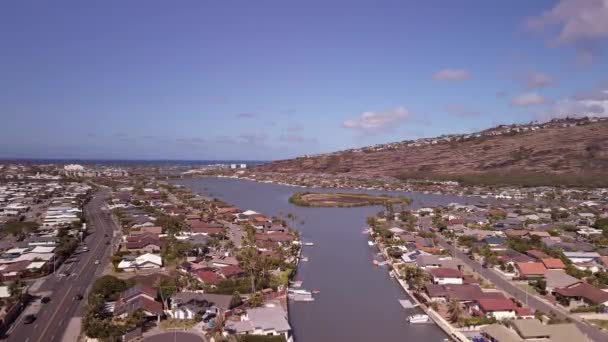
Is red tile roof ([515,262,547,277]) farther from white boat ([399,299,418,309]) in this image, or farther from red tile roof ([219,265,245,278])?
red tile roof ([219,265,245,278])

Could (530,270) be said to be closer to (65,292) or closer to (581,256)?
(581,256)

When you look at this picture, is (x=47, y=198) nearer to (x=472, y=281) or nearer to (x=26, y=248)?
(x=26, y=248)

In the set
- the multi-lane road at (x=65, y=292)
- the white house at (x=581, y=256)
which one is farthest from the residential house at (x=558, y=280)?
the multi-lane road at (x=65, y=292)


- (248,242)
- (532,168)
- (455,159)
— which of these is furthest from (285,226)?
→ (455,159)

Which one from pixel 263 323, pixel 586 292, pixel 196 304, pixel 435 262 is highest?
pixel 586 292

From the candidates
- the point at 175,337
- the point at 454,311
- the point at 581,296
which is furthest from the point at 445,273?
the point at 175,337

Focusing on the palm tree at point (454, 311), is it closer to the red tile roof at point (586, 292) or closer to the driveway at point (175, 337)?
the red tile roof at point (586, 292)
